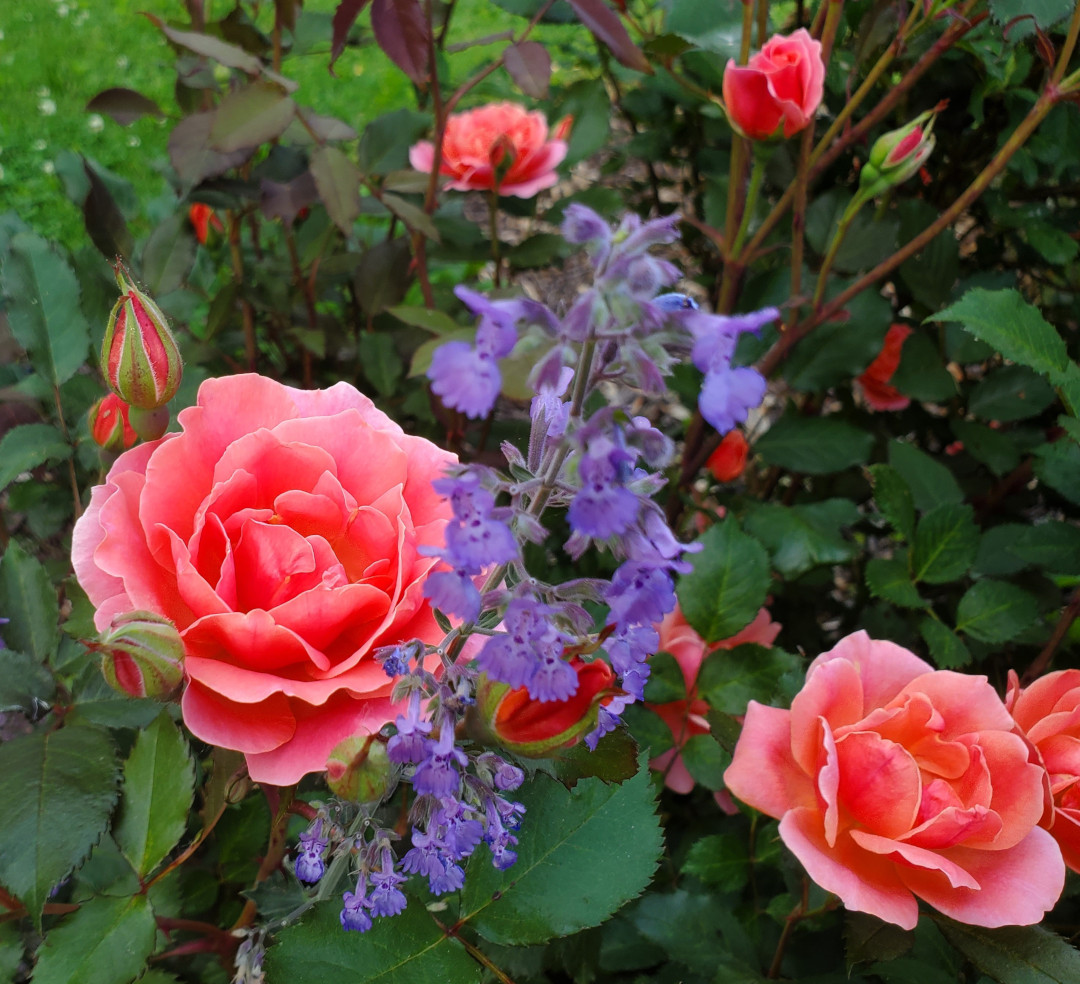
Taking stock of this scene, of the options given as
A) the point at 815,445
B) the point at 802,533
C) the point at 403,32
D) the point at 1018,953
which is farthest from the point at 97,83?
the point at 1018,953

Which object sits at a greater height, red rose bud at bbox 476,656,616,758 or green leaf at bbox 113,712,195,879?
red rose bud at bbox 476,656,616,758

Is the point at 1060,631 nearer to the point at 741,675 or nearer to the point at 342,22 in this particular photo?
the point at 741,675

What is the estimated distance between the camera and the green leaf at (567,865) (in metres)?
0.67

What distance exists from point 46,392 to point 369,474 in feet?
1.62

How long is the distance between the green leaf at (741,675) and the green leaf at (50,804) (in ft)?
2.03

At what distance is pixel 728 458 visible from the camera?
4.56 ft

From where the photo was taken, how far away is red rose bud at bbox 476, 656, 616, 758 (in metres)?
0.52

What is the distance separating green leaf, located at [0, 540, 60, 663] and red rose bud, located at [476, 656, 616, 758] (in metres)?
0.49

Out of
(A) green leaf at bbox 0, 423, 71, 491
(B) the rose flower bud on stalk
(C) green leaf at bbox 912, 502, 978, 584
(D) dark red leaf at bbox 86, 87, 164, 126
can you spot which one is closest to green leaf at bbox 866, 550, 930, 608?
(C) green leaf at bbox 912, 502, 978, 584

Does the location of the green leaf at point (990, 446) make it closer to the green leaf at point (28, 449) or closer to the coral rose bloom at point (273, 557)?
the coral rose bloom at point (273, 557)

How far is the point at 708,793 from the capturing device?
4.35 ft

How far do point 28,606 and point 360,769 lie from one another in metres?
0.48

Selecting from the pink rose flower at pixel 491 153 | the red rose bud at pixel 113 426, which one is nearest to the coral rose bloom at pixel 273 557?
the red rose bud at pixel 113 426

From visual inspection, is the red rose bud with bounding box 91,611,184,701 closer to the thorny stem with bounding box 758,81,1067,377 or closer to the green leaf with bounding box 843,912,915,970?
the green leaf with bounding box 843,912,915,970
